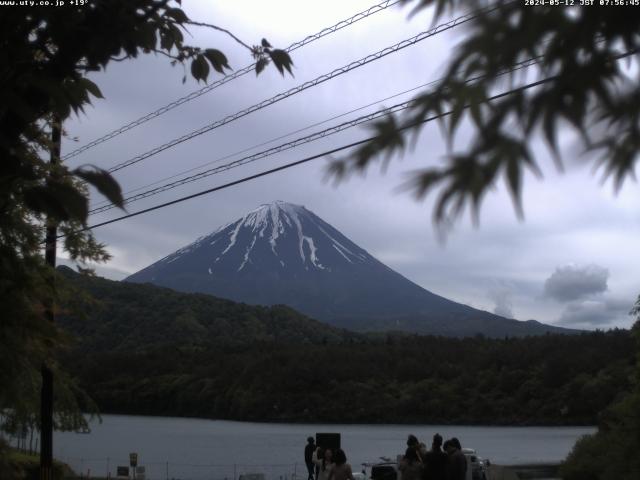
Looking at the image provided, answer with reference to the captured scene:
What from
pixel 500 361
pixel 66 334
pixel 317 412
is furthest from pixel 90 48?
pixel 500 361

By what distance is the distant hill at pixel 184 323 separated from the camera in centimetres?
9700

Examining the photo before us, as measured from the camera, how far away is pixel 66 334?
232 inches

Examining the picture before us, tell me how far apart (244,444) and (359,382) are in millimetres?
29599

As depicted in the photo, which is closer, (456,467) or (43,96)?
(43,96)

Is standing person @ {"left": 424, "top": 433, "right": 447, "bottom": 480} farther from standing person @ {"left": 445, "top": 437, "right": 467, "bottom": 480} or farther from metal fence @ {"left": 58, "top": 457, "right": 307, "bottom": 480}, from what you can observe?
metal fence @ {"left": 58, "top": 457, "right": 307, "bottom": 480}

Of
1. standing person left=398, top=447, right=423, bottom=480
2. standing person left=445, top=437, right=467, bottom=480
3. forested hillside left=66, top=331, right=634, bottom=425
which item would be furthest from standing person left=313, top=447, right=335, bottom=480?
forested hillside left=66, top=331, right=634, bottom=425

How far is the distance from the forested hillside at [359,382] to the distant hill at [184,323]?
4.82m

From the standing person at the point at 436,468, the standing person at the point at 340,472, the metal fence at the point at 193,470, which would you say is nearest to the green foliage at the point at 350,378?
the metal fence at the point at 193,470

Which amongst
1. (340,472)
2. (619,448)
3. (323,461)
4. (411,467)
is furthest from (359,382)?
(340,472)

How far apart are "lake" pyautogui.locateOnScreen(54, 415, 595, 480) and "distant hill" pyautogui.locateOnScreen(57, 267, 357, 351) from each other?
11.3 meters

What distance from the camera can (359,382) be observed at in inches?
3504

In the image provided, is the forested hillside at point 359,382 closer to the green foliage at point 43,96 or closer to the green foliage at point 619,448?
the green foliage at point 619,448

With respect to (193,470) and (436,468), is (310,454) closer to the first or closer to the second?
(436,468)

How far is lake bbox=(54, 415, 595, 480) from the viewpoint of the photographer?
131ft
